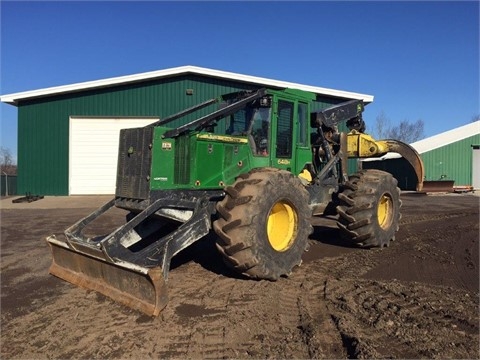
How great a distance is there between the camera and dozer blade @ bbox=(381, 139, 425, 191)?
9039 millimetres

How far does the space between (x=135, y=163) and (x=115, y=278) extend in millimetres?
1716

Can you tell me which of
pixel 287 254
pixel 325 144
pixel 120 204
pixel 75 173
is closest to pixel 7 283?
pixel 120 204

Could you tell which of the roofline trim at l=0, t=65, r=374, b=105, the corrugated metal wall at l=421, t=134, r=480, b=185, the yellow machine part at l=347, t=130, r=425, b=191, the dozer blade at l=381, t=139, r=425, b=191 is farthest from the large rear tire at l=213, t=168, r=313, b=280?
the corrugated metal wall at l=421, t=134, r=480, b=185

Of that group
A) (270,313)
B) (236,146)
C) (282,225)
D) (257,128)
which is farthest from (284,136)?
(270,313)

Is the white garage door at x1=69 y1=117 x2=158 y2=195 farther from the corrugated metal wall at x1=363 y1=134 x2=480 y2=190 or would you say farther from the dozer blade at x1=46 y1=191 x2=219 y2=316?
the corrugated metal wall at x1=363 y1=134 x2=480 y2=190

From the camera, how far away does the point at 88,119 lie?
66.6 ft

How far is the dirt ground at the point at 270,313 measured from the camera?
368 centimetres

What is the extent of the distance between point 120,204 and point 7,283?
6.36 feet

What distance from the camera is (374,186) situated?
772 cm

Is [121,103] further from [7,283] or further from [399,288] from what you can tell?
[399,288]

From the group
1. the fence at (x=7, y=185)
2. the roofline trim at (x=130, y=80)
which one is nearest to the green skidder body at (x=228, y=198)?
the roofline trim at (x=130, y=80)

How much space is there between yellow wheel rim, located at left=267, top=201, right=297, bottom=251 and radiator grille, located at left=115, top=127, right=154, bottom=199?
73.3 inches

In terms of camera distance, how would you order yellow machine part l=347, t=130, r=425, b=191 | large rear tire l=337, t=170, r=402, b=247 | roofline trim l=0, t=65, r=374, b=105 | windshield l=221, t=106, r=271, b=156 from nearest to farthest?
windshield l=221, t=106, r=271, b=156 → large rear tire l=337, t=170, r=402, b=247 → yellow machine part l=347, t=130, r=425, b=191 → roofline trim l=0, t=65, r=374, b=105

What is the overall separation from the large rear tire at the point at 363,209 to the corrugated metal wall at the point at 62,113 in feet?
45.4
